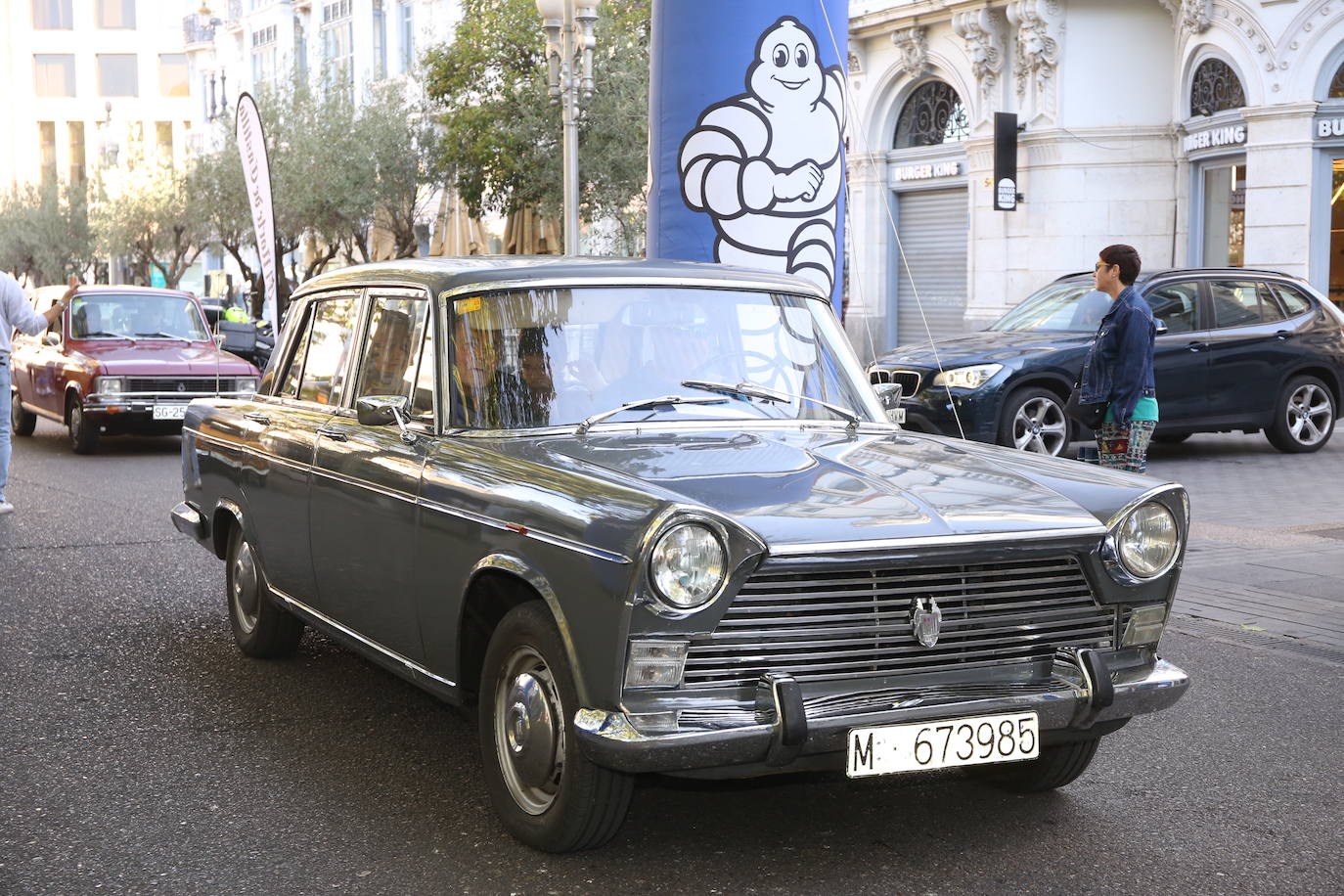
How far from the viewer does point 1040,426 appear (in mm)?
13672

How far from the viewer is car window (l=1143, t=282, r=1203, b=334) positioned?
47.5 feet

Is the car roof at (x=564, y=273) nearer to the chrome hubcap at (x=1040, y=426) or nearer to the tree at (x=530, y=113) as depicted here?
the chrome hubcap at (x=1040, y=426)

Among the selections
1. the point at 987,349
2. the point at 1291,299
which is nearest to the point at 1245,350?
the point at 1291,299

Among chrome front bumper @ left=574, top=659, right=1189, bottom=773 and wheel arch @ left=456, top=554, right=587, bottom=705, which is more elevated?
wheel arch @ left=456, top=554, right=587, bottom=705

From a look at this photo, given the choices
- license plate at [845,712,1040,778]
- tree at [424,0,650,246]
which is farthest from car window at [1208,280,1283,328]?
tree at [424,0,650,246]

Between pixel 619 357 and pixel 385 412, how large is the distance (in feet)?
2.41

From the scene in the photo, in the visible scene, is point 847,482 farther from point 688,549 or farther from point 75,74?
point 75,74

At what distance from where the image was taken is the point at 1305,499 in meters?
12.1

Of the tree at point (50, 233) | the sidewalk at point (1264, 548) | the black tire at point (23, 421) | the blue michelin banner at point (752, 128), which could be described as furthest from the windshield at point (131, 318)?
the tree at point (50, 233)

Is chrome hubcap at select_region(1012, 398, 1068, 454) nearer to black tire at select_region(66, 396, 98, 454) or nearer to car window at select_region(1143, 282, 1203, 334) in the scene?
car window at select_region(1143, 282, 1203, 334)

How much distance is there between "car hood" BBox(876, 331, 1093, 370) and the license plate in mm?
9755

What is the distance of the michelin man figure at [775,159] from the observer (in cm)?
1014

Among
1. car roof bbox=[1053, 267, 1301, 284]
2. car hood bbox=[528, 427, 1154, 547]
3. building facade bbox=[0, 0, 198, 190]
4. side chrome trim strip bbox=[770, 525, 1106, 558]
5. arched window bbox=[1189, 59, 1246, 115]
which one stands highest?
building facade bbox=[0, 0, 198, 190]

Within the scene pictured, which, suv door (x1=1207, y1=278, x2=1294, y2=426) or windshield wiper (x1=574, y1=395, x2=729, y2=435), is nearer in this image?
windshield wiper (x1=574, y1=395, x2=729, y2=435)
